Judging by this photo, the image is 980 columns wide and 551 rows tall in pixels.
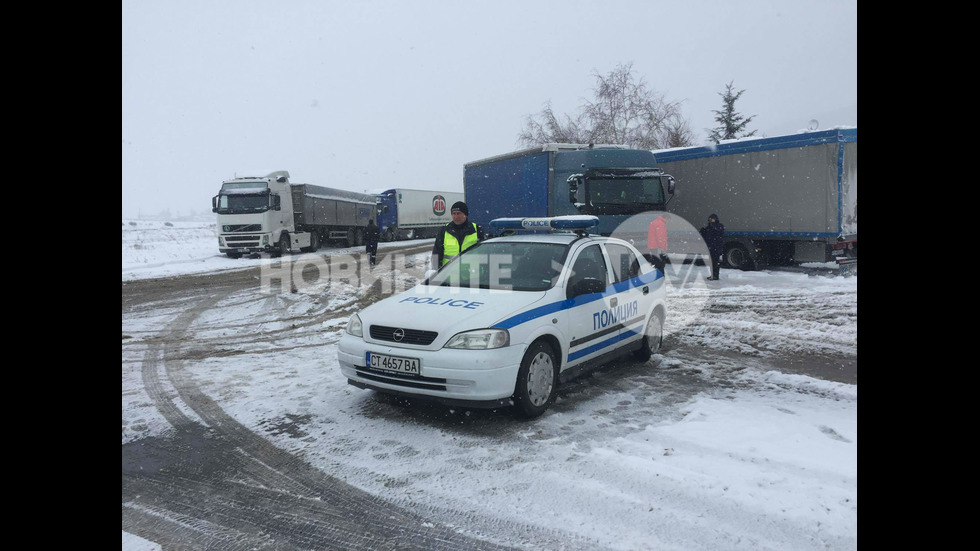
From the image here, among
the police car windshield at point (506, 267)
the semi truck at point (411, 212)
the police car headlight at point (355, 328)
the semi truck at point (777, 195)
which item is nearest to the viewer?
the police car headlight at point (355, 328)

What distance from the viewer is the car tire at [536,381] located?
15.9 ft

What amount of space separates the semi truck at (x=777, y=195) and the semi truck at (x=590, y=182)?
266cm

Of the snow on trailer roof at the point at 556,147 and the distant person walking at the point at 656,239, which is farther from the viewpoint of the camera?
the snow on trailer roof at the point at 556,147

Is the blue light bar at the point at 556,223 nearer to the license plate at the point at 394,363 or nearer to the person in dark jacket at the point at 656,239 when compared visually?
the license plate at the point at 394,363

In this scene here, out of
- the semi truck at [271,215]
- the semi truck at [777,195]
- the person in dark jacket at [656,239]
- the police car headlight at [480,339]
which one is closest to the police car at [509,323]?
the police car headlight at [480,339]

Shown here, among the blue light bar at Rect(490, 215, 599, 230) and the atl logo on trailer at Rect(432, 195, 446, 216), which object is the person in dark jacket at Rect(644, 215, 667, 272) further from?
the atl logo on trailer at Rect(432, 195, 446, 216)

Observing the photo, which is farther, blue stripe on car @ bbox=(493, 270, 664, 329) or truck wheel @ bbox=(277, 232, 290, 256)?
truck wheel @ bbox=(277, 232, 290, 256)

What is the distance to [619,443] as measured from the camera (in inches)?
176

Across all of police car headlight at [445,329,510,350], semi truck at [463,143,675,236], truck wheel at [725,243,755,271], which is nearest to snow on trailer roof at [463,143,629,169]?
semi truck at [463,143,675,236]

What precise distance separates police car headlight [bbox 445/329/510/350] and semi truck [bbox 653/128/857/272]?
11818 millimetres

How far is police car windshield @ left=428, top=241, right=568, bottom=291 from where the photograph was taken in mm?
5668

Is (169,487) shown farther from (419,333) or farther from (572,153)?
(572,153)

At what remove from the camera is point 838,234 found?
14219 millimetres
